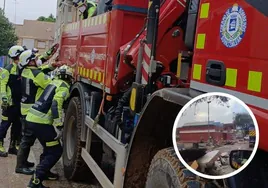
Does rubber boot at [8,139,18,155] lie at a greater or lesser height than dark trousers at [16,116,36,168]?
lesser

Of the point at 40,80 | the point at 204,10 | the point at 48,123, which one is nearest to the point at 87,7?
the point at 40,80

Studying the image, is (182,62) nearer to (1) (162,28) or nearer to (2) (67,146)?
(1) (162,28)

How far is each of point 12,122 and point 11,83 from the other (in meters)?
0.68

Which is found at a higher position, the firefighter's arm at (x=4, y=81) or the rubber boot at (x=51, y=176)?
the firefighter's arm at (x=4, y=81)

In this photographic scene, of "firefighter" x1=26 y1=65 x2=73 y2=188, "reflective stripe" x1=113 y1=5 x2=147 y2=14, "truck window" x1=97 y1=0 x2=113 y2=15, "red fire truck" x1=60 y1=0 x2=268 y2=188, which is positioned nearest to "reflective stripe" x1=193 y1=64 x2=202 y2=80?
"red fire truck" x1=60 y1=0 x2=268 y2=188

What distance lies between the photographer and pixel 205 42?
2.36m

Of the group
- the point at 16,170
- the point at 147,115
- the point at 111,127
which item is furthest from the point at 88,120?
the point at 147,115

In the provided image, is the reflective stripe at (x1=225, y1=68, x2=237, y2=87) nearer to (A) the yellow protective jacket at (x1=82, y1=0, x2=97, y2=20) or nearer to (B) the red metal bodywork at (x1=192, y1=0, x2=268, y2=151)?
(B) the red metal bodywork at (x1=192, y1=0, x2=268, y2=151)

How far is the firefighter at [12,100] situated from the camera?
23.7ft

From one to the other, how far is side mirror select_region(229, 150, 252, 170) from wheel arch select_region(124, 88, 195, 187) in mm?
781

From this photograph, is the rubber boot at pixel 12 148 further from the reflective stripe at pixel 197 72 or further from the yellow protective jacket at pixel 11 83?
the reflective stripe at pixel 197 72

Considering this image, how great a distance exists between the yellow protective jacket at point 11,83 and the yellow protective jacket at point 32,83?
0.72 meters

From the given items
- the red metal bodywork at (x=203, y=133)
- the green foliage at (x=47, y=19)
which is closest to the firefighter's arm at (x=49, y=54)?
the red metal bodywork at (x=203, y=133)

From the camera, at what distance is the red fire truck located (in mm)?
2043
